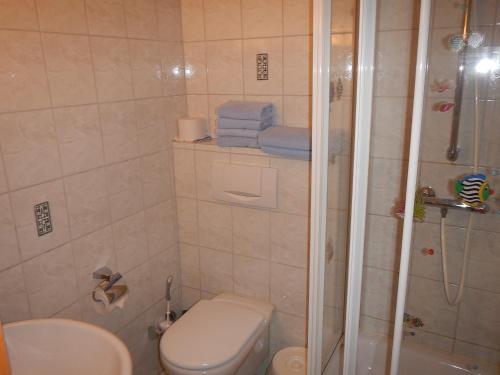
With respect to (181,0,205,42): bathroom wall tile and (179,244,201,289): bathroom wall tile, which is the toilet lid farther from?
(181,0,205,42): bathroom wall tile

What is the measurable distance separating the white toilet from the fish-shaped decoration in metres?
1.07

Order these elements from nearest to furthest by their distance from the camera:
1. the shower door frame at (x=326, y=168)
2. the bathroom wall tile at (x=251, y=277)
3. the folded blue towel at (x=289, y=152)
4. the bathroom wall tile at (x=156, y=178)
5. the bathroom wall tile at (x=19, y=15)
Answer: the shower door frame at (x=326, y=168), the bathroom wall tile at (x=19, y=15), the folded blue towel at (x=289, y=152), the bathroom wall tile at (x=156, y=178), the bathroom wall tile at (x=251, y=277)

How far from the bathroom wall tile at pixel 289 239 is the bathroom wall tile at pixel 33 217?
3.15ft

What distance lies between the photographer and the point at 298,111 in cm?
193

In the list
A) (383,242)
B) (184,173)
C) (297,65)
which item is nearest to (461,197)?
(383,242)

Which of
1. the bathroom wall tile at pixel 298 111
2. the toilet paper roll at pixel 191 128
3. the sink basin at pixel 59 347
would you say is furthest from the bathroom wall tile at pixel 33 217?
the bathroom wall tile at pixel 298 111

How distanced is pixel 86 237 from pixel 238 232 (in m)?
0.76

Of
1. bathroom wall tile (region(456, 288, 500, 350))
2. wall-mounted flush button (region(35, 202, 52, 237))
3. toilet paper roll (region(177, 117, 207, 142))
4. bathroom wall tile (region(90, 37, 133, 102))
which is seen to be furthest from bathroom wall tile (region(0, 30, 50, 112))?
bathroom wall tile (region(456, 288, 500, 350))

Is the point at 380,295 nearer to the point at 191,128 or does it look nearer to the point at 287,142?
the point at 287,142

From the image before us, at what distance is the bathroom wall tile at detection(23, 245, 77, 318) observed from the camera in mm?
1557

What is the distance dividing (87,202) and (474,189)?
1.57 meters

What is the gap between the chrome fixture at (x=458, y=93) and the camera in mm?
1385

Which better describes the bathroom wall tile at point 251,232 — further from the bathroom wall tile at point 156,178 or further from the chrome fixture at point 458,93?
A: the chrome fixture at point 458,93

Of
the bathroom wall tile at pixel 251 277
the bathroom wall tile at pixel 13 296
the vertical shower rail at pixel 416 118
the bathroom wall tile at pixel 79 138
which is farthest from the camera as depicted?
the bathroom wall tile at pixel 251 277
